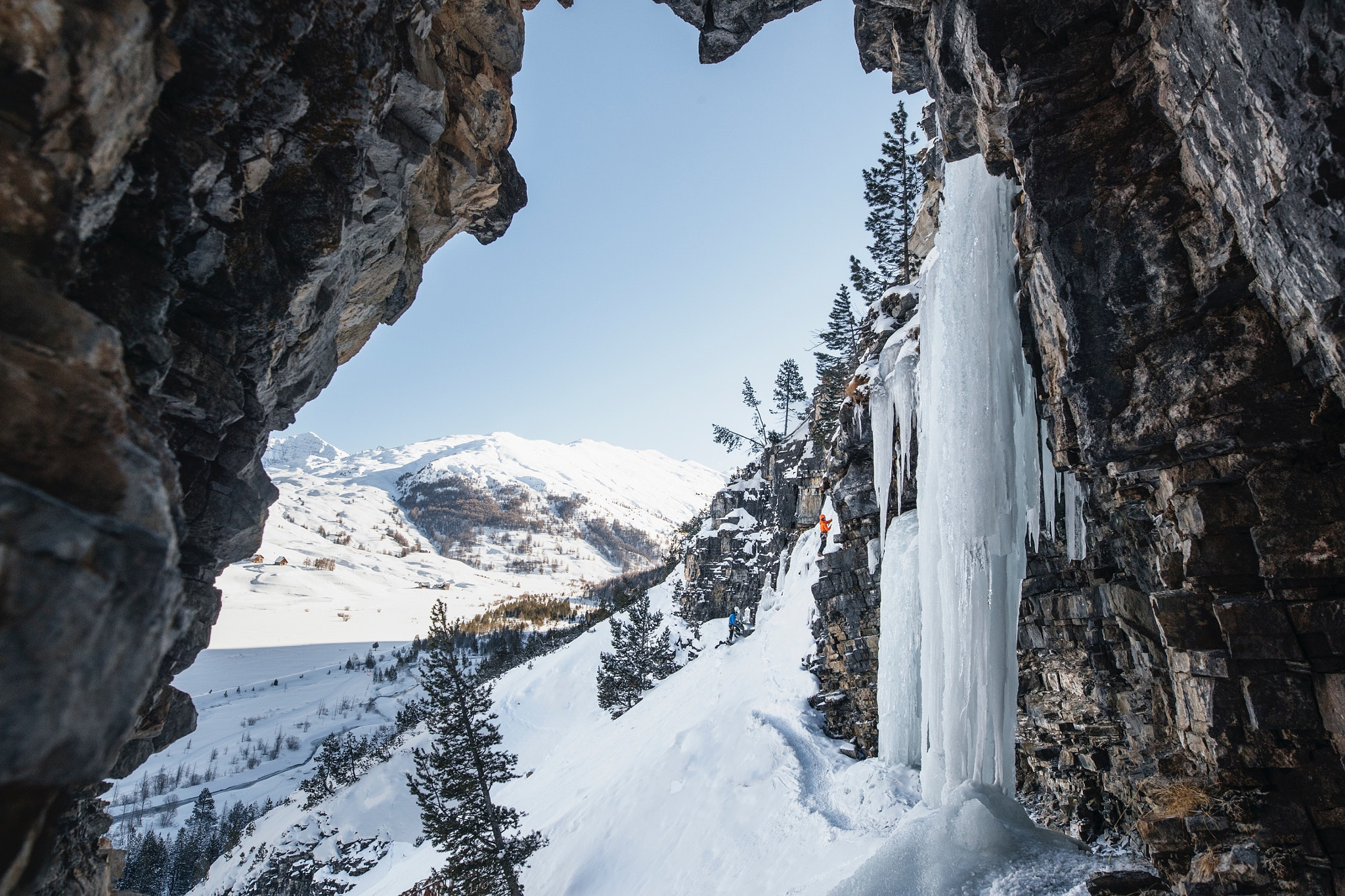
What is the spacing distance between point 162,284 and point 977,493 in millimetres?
11333

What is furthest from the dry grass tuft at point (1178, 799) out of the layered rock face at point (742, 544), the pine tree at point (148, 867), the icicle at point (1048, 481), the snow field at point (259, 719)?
the snow field at point (259, 719)

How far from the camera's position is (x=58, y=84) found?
3141 millimetres

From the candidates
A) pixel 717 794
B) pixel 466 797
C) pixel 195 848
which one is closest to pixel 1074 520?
pixel 717 794

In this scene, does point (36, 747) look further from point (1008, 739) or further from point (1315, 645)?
point (1008, 739)

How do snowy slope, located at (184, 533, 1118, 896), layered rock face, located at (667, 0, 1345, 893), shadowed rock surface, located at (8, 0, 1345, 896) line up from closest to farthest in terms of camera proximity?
shadowed rock surface, located at (8, 0, 1345, 896)
layered rock face, located at (667, 0, 1345, 893)
snowy slope, located at (184, 533, 1118, 896)

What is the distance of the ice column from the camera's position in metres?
9.96

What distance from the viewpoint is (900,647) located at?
13859 millimetres

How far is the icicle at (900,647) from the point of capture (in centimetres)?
1362

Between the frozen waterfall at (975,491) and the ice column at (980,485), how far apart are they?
0.02 meters

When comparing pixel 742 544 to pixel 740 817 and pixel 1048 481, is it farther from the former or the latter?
pixel 1048 481

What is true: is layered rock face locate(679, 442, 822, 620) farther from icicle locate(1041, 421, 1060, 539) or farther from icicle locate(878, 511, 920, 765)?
icicle locate(1041, 421, 1060, 539)

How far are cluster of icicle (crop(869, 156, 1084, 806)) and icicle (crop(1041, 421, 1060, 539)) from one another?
26 mm

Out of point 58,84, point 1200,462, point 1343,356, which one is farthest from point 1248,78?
point 58,84

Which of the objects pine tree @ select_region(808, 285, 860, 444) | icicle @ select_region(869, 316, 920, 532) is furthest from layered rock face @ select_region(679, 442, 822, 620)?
icicle @ select_region(869, 316, 920, 532)
